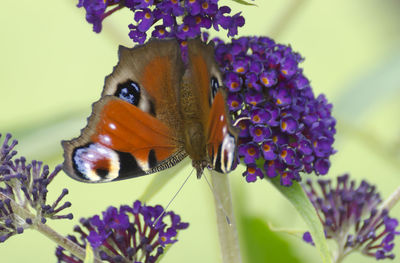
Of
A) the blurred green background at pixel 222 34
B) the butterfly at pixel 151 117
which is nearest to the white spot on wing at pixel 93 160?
the butterfly at pixel 151 117

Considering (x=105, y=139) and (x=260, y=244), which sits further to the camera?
(x=260, y=244)

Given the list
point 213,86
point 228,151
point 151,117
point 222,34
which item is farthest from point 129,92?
point 222,34

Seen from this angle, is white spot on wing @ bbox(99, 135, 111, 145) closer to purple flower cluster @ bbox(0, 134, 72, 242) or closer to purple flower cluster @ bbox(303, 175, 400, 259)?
purple flower cluster @ bbox(0, 134, 72, 242)

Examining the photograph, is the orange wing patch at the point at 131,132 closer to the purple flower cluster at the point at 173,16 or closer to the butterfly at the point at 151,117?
the butterfly at the point at 151,117

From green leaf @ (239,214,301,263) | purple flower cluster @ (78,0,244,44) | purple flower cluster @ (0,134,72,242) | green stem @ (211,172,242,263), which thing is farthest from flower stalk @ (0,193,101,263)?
green leaf @ (239,214,301,263)

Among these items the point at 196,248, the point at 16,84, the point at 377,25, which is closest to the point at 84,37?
the point at 16,84

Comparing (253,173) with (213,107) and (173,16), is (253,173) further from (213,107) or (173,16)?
(173,16)
